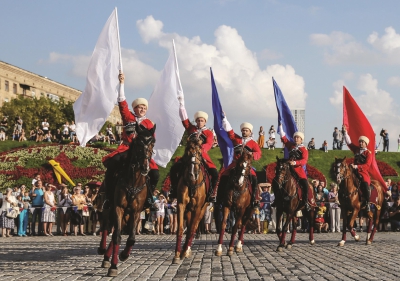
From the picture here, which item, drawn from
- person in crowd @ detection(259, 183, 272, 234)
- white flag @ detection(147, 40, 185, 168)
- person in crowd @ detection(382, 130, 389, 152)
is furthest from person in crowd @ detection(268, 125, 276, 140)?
white flag @ detection(147, 40, 185, 168)

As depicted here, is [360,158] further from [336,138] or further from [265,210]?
[336,138]

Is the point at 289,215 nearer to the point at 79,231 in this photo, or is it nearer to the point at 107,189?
the point at 107,189

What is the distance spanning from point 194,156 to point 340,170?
669 cm

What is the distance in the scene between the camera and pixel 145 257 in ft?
51.4

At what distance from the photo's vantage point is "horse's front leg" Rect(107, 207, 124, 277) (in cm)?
1162

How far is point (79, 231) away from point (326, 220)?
10720 mm

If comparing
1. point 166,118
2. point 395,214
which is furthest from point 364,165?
point 395,214

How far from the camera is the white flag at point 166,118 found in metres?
16.5

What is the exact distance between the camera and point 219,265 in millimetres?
13375

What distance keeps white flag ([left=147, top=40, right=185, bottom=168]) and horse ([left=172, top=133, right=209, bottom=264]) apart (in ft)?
4.79

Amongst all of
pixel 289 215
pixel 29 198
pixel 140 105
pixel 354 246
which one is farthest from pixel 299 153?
pixel 29 198


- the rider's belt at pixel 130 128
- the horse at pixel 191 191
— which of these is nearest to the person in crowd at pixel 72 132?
the horse at pixel 191 191

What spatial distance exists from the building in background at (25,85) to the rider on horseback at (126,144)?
94.2m

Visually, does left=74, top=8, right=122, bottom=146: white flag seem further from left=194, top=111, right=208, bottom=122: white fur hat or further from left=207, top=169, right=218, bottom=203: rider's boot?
left=207, top=169, right=218, bottom=203: rider's boot
